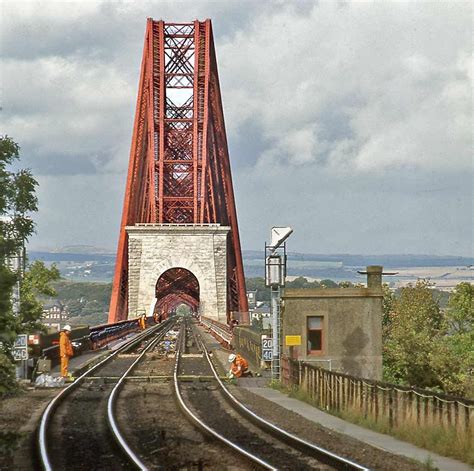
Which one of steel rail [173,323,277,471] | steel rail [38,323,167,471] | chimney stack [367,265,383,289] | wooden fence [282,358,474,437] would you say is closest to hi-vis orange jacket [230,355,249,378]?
steel rail [173,323,277,471]

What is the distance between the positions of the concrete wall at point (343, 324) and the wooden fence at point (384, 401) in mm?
4657

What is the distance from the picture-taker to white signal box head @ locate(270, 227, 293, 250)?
84.4 feet

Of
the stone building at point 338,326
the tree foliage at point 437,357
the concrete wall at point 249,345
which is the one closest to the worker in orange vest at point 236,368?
the stone building at point 338,326

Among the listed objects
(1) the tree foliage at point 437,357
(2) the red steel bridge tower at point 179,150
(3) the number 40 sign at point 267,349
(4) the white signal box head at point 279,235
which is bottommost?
(1) the tree foliage at point 437,357

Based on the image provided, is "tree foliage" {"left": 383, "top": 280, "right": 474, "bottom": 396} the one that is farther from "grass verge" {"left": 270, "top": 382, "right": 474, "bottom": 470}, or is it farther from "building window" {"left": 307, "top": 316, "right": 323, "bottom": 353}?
"grass verge" {"left": 270, "top": 382, "right": 474, "bottom": 470}

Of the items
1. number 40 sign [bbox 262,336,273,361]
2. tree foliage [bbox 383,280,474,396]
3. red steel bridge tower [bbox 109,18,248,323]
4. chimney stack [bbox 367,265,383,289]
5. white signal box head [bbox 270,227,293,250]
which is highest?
red steel bridge tower [bbox 109,18,248,323]

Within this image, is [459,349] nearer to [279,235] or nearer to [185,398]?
[279,235]

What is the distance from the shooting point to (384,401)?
17.3m

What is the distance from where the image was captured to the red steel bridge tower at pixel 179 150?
297 ft

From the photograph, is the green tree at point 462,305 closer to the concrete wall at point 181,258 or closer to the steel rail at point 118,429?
the concrete wall at point 181,258

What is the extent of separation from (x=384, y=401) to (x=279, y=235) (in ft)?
30.2

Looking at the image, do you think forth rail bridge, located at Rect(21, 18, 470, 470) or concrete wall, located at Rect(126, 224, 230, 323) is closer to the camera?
forth rail bridge, located at Rect(21, 18, 470, 470)

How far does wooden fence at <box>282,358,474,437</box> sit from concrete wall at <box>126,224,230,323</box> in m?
58.0

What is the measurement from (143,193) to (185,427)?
84845 millimetres
